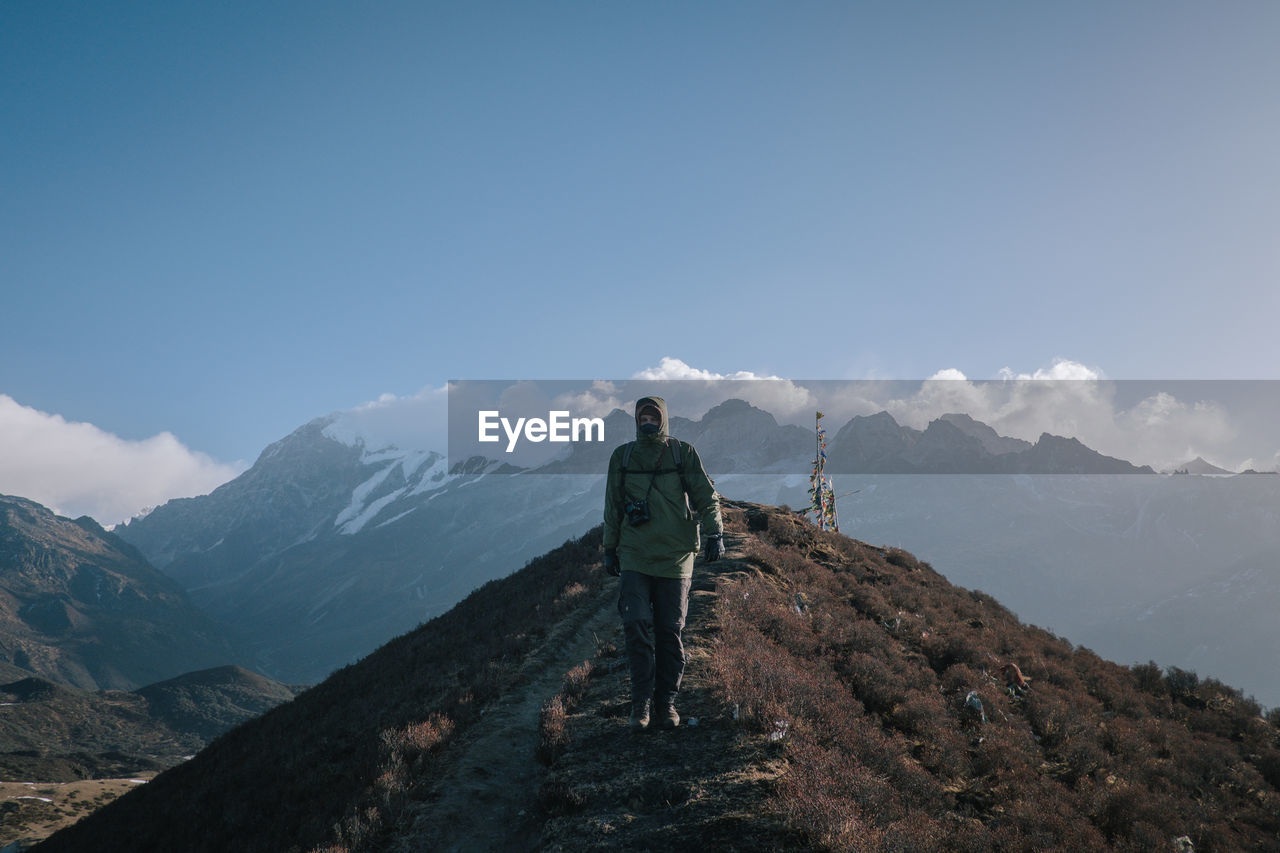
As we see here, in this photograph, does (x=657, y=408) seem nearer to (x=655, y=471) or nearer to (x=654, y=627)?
(x=655, y=471)

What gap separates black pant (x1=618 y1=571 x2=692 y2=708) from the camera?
26.3ft

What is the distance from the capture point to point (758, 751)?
719cm

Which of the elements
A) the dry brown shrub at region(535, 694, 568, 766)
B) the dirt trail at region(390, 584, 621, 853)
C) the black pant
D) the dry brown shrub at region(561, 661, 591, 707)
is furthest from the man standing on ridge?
the dry brown shrub at region(561, 661, 591, 707)

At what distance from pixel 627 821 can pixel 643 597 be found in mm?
2412

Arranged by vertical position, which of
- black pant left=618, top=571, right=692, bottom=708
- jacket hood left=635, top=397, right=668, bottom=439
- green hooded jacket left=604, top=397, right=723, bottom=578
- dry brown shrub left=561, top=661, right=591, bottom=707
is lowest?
dry brown shrub left=561, top=661, right=591, bottom=707

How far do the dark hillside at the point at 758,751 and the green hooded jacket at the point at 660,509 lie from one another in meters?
2.08

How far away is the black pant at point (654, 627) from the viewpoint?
801 cm

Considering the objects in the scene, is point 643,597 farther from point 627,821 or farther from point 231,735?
point 231,735

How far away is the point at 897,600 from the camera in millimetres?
18188

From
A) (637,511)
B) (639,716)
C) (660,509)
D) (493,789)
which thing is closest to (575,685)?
(493,789)

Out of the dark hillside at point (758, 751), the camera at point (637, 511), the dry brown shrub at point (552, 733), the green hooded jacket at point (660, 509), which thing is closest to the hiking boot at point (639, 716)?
the dark hillside at point (758, 751)

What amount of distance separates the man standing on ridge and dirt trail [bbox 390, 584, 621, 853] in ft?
5.52

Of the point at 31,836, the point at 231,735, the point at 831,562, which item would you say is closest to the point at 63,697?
the point at 31,836

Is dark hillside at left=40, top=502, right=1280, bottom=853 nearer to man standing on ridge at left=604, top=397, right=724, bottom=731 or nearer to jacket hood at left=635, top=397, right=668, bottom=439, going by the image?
man standing on ridge at left=604, top=397, right=724, bottom=731
